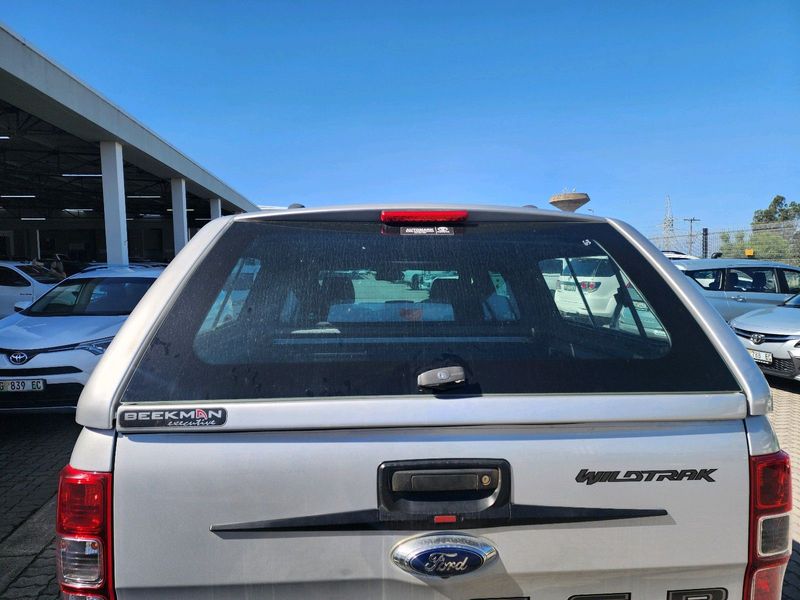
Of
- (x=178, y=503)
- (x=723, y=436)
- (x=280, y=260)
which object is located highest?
(x=280, y=260)

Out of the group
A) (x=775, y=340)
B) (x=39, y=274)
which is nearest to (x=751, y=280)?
(x=775, y=340)

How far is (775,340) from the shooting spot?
7.20 meters

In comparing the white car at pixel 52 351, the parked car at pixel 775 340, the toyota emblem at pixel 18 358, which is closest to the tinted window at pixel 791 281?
the parked car at pixel 775 340

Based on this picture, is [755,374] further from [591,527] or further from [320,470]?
[320,470]

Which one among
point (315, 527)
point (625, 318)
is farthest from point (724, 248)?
point (315, 527)

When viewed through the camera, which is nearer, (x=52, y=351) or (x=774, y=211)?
(x=52, y=351)

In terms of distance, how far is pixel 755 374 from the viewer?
4.81 feet

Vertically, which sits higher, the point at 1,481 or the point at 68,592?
the point at 68,592

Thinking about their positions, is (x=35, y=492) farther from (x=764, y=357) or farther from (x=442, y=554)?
(x=764, y=357)

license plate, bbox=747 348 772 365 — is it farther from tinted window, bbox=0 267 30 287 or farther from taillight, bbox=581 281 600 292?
tinted window, bbox=0 267 30 287

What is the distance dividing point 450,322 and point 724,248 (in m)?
20.7

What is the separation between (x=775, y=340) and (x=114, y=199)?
15.6 meters

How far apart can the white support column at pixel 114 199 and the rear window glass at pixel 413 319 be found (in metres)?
15.5

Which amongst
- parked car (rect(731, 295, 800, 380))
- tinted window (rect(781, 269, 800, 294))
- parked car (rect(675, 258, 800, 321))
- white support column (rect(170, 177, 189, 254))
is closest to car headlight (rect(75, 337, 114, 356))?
parked car (rect(731, 295, 800, 380))
